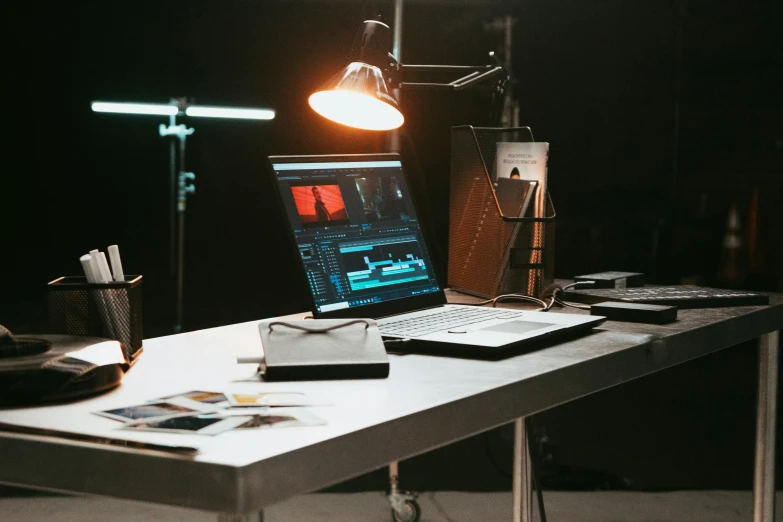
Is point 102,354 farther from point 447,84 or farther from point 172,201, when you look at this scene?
point 172,201

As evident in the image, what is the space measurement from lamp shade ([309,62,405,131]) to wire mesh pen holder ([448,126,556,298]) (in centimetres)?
22

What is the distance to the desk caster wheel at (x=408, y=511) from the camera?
7.34 feet

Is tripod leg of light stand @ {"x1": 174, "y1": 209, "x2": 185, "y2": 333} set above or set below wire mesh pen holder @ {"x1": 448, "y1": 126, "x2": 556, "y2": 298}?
below

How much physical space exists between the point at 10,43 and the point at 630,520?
341 cm

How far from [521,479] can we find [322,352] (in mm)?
915

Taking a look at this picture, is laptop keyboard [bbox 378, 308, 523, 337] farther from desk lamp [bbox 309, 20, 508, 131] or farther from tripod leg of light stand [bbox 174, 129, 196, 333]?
tripod leg of light stand [bbox 174, 129, 196, 333]

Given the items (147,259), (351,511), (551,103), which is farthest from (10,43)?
(351,511)

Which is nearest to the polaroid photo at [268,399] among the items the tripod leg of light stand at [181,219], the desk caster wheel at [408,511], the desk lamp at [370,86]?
the desk lamp at [370,86]

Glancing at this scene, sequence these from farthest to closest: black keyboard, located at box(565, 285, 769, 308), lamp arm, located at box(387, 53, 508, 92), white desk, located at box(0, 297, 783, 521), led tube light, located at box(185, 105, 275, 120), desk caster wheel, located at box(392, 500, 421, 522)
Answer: led tube light, located at box(185, 105, 275, 120) < desk caster wheel, located at box(392, 500, 421, 522) < lamp arm, located at box(387, 53, 508, 92) < black keyboard, located at box(565, 285, 769, 308) < white desk, located at box(0, 297, 783, 521)

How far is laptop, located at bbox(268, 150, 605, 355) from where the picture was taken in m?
1.20

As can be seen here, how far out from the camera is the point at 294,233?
1222 millimetres

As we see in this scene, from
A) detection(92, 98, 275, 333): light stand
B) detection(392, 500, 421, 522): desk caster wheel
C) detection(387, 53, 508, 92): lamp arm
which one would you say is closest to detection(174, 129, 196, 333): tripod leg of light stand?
detection(92, 98, 275, 333): light stand

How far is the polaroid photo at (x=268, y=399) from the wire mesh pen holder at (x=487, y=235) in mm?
797

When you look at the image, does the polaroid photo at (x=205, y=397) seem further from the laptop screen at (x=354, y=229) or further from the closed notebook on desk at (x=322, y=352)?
the laptop screen at (x=354, y=229)
